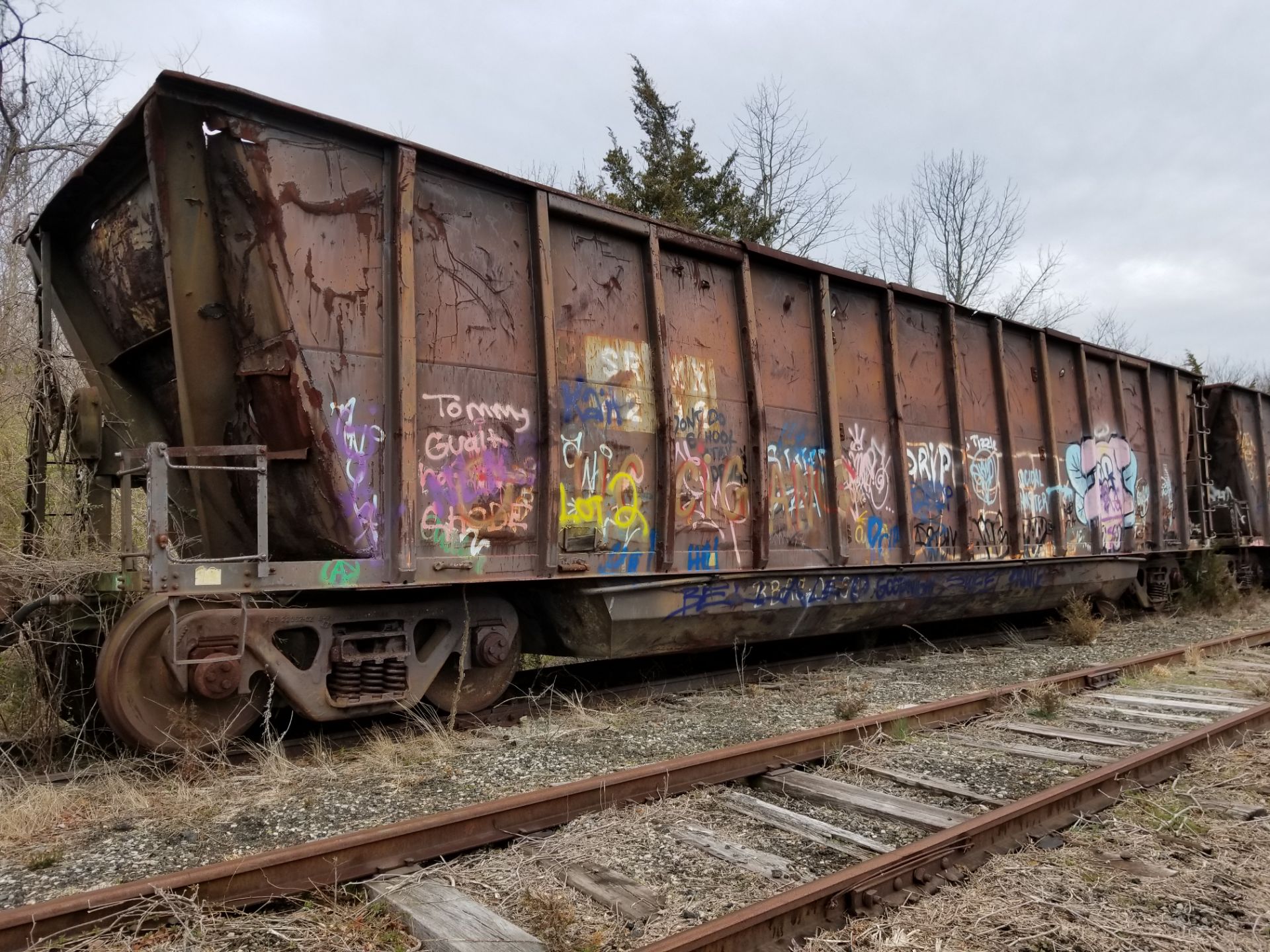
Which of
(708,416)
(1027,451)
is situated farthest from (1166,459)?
(708,416)

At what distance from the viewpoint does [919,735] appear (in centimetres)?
560

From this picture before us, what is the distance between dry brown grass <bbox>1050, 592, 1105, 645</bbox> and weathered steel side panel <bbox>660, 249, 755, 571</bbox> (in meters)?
5.22

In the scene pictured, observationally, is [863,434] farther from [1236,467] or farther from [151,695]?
[1236,467]

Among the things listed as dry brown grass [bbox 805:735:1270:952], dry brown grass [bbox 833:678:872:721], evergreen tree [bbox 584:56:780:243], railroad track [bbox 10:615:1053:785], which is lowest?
dry brown grass [bbox 805:735:1270:952]

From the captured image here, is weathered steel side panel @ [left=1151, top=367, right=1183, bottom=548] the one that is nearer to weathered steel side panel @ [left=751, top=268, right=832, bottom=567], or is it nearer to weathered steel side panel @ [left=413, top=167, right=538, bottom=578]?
weathered steel side panel @ [left=751, top=268, right=832, bottom=567]

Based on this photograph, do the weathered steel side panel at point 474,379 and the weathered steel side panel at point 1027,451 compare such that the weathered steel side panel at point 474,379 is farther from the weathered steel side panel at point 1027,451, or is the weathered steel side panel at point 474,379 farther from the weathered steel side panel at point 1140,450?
the weathered steel side panel at point 1140,450

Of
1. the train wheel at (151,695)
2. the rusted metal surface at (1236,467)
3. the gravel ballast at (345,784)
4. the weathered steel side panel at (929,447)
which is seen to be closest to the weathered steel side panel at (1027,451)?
the weathered steel side panel at (929,447)

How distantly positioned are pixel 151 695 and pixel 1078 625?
9.49 meters

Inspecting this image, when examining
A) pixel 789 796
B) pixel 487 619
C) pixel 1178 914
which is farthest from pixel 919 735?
pixel 487 619

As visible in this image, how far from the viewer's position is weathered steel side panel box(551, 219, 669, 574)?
6.12 m

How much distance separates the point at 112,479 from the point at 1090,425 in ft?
36.3

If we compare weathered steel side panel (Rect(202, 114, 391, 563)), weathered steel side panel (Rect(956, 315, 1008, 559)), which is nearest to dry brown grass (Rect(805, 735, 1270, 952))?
weathered steel side panel (Rect(202, 114, 391, 563))

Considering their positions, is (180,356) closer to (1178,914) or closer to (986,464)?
(1178,914)

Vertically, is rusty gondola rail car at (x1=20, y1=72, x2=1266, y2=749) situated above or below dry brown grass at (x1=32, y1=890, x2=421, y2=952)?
above
